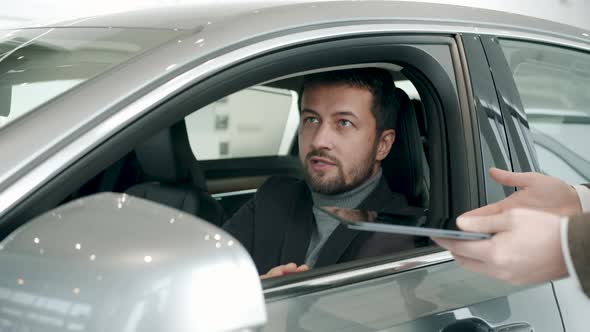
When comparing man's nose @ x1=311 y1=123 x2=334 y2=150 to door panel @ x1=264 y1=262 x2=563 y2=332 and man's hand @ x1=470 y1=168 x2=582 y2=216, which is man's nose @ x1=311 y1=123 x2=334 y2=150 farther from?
man's hand @ x1=470 y1=168 x2=582 y2=216

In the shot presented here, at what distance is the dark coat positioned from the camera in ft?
5.50

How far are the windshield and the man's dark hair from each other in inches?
24.2

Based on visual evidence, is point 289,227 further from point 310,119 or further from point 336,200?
point 310,119

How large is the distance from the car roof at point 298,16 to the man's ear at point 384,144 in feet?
1.20

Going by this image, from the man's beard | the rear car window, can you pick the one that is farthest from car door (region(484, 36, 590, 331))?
the man's beard

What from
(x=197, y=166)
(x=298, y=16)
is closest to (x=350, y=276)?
(x=298, y=16)

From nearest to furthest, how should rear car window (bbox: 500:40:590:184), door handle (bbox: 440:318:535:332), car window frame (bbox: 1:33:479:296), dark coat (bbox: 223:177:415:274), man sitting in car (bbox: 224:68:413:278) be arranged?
car window frame (bbox: 1:33:479:296) < door handle (bbox: 440:318:535:332) < dark coat (bbox: 223:177:415:274) < rear car window (bbox: 500:40:590:184) < man sitting in car (bbox: 224:68:413:278)

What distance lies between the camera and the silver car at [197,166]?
3.00 ft

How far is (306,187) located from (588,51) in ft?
2.69

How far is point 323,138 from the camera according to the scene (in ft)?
6.44

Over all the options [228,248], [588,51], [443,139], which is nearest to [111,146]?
[228,248]

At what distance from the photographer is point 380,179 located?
199 cm

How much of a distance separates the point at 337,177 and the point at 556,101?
1.96ft

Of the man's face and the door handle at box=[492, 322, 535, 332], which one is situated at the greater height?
the man's face
